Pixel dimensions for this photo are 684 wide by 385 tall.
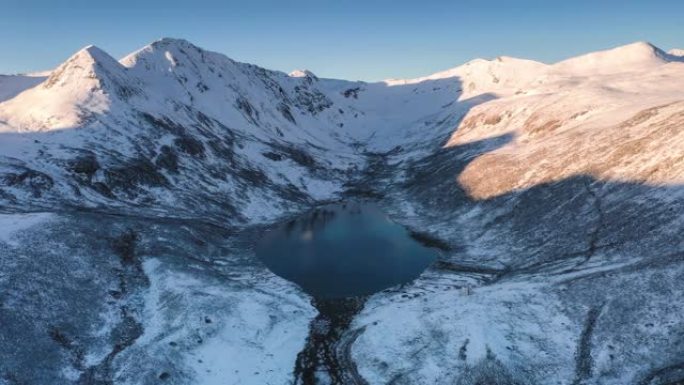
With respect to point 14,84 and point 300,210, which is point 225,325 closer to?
point 300,210

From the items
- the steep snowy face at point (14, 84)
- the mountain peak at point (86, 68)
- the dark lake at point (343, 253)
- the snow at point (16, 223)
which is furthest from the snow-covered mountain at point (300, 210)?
the steep snowy face at point (14, 84)

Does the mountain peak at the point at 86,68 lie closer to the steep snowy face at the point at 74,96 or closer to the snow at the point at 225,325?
the steep snowy face at the point at 74,96

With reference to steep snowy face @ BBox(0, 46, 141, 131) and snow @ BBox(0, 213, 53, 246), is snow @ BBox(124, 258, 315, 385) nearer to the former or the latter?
snow @ BBox(0, 213, 53, 246)

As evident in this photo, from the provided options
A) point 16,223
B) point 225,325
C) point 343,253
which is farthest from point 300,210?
point 225,325

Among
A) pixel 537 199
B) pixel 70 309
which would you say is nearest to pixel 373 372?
pixel 70 309

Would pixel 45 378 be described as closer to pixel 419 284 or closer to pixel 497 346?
pixel 497 346

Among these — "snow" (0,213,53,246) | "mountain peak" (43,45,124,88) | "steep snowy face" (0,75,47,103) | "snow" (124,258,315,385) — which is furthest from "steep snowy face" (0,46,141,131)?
"snow" (124,258,315,385)
